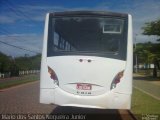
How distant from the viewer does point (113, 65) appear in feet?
31.6

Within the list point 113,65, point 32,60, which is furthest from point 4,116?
point 32,60

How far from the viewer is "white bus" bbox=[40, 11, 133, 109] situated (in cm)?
948

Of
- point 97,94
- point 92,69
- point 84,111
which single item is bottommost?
point 84,111

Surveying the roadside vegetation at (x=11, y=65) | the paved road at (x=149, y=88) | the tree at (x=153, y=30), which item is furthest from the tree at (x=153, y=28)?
the roadside vegetation at (x=11, y=65)

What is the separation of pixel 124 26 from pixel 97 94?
2.07 metres

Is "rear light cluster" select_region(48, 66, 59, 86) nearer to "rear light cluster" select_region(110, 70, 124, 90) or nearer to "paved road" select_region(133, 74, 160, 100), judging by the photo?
"rear light cluster" select_region(110, 70, 124, 90)

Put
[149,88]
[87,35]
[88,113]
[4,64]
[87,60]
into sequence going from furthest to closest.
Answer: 1. [4,64]
2. [149,88]
3. [88,113]
4. [87,35]
5. [87,60]

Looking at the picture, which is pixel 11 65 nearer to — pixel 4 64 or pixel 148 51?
pixel 4 64

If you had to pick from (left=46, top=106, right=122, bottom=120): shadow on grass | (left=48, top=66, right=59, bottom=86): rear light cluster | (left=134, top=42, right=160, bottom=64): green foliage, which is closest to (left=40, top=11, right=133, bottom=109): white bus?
(left=48, top=66, right=59, bottom=86): rear light cluster

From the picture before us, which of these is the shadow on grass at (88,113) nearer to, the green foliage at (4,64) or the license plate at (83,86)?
the license plate at (83,86)

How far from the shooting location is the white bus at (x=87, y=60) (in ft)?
31.1

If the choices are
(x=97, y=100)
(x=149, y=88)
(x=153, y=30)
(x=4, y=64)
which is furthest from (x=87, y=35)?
(x=4, y=64)

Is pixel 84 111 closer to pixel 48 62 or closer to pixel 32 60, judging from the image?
pixel 48 62

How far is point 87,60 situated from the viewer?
9.67 meters
